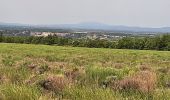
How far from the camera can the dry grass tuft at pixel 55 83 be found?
9289mm

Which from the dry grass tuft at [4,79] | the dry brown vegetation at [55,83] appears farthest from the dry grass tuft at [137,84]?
the dry grass tuft at [4,79]

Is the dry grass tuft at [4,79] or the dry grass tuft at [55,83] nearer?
the dry grass tuft at [55,83]

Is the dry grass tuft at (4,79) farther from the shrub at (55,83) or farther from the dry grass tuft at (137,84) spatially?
the dry grass tuft at (137,84)

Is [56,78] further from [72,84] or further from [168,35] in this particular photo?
[168,35]

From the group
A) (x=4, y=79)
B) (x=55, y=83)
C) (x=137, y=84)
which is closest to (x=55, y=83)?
(x=55, y=83)

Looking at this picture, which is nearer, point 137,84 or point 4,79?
point 137,84

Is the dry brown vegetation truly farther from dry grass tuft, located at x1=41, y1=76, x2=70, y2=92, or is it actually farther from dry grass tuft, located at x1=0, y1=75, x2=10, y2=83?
dry grass tuft, located at x1=0, y1=75, x2=10, y2=83

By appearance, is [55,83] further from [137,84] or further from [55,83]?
[137,84]

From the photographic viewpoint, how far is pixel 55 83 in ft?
31.3

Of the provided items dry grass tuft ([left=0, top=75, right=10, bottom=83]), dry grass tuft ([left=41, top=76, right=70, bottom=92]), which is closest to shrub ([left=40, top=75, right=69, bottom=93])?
dry grass tuft ([left=41, top=76, right=70, bottom=92])

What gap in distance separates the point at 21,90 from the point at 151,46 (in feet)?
213

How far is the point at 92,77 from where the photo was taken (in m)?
11.5

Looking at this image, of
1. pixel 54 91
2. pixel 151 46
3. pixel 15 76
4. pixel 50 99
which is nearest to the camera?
pixel 50 99

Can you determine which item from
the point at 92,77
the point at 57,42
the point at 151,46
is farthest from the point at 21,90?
the point at 57,42
